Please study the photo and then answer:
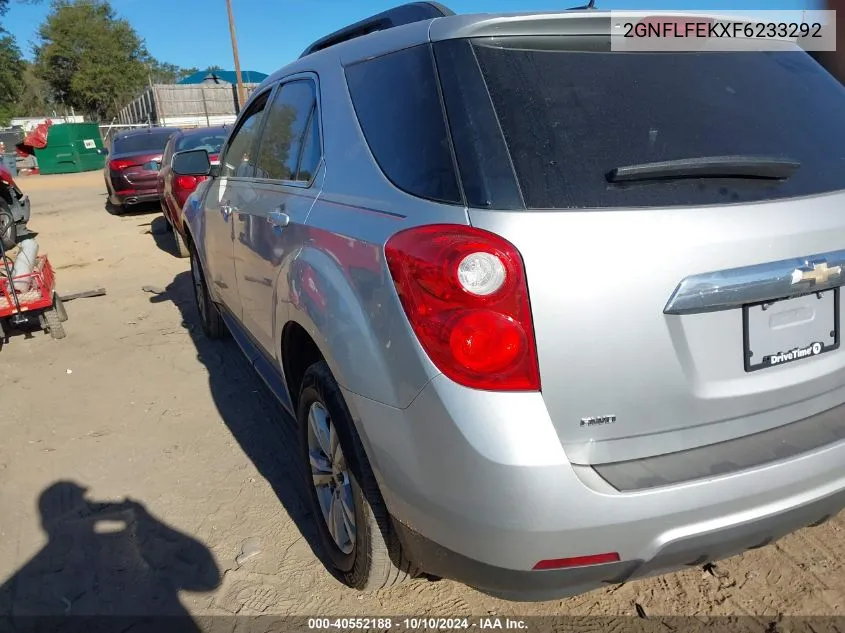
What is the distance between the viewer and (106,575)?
2.64m

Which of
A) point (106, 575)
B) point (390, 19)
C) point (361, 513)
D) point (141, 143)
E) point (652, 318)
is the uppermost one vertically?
point (390, 19)

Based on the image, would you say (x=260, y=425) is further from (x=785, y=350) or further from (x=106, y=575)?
(x=785, y=350)

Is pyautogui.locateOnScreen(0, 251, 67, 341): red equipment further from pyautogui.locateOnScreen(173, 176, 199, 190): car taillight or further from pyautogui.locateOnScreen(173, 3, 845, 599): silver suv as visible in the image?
pyautogui.locateOnScreen(173, 3, 845, 599): silver suv

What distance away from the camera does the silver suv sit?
1593mm

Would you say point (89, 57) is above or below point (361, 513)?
above

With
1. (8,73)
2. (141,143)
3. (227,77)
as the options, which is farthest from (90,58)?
(141,143)

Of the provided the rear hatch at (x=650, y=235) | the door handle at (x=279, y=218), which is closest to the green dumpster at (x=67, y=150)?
the door handle at (x=279, y=218)

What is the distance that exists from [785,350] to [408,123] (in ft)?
3.97

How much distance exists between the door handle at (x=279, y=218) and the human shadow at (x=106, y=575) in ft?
4.51

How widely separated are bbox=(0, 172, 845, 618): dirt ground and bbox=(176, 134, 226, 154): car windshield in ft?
15.6

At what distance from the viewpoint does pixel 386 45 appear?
2184mm

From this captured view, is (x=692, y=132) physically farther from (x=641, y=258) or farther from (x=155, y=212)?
(x=155, y=212)

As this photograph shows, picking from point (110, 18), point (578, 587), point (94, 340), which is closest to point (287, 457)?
point (578, 587)

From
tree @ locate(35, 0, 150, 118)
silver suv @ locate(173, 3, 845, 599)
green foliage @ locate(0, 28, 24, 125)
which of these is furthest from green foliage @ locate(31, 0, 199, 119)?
silver suv @ locate(173, 3, 845, 599)
